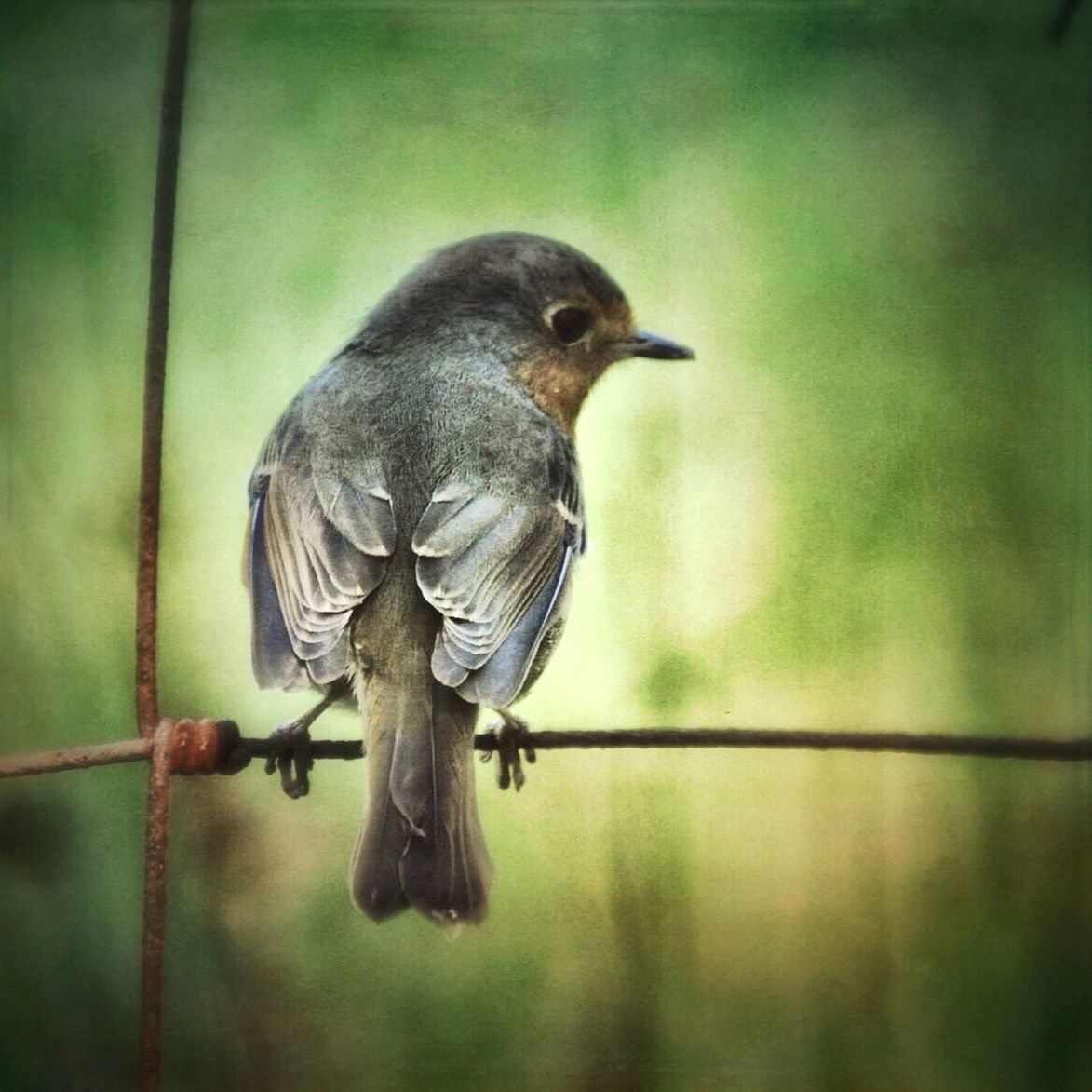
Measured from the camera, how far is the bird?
1.62 m

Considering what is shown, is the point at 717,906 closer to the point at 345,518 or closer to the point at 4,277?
the point at 345,518

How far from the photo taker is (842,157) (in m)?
2.15

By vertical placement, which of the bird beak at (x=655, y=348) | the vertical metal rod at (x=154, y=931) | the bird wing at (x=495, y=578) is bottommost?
the vertical metal rod at (x=154, y=931)

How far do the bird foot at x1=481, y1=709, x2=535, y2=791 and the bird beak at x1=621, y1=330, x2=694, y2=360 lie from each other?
679 millimetres

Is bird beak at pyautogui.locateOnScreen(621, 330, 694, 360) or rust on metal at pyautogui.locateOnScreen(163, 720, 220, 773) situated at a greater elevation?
bird beak at pyautogui.locateOnScreen(621, 330, 694, 360)

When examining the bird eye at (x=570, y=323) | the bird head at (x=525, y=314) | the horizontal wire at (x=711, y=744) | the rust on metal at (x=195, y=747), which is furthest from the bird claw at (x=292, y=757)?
the bird eye at (x=570, y=323)

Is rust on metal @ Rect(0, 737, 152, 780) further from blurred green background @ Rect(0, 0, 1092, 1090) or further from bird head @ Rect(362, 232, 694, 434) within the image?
bird head @ Rect(362, 232, 694, 434)

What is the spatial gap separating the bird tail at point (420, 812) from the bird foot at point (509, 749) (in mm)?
259

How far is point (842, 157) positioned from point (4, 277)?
1.49m

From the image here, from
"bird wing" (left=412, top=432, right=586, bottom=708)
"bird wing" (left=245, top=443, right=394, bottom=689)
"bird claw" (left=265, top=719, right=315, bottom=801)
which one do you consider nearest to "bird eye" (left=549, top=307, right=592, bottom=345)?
"bird wing" (left=412, top=432, right=586, bottom=708)

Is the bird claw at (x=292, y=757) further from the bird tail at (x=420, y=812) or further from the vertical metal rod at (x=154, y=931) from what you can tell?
the vertical metal rod at (x=154, y=931)

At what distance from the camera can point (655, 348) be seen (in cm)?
213

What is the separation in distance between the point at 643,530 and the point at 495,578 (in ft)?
1.37

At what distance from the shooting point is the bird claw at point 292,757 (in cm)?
191
